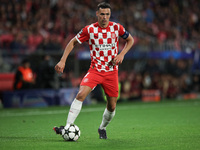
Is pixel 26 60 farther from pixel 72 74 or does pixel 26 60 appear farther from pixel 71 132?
pixel 71 132

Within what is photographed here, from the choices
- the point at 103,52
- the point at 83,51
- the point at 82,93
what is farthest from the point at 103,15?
the point at 83,51

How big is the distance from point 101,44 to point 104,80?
636 mm

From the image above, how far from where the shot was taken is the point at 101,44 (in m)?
7.30

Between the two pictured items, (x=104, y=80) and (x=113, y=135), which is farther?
(x=113, y=135)

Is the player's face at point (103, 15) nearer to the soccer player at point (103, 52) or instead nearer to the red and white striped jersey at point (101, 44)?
the soccer player at point (103, 52)

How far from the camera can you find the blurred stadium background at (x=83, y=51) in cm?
1634

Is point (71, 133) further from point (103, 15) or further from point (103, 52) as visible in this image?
point (103, 15)

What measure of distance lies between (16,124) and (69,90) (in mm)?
6389

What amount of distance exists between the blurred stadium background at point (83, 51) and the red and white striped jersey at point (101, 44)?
347 inches

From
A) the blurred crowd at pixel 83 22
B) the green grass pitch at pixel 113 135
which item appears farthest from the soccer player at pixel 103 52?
the blurred crowd at pixel 83 22

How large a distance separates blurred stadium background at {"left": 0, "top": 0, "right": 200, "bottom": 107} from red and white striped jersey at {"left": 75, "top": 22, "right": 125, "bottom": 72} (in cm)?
882

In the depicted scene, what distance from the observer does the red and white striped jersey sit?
23.9 feet

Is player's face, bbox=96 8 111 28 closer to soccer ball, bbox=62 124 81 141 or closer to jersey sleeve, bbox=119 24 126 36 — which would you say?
jersey sleeve, bbox=119 24 126 36

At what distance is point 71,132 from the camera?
274 inches
